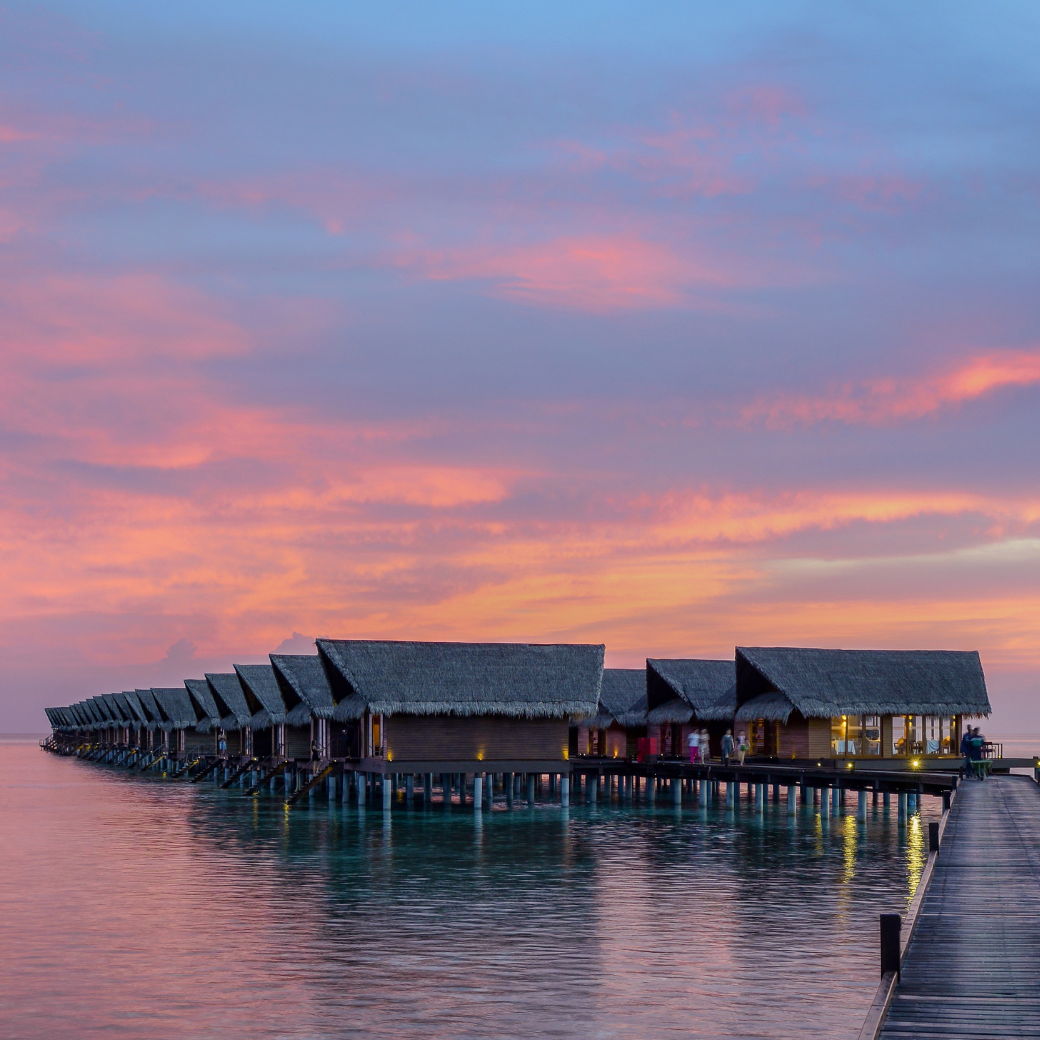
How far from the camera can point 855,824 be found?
46781 mm

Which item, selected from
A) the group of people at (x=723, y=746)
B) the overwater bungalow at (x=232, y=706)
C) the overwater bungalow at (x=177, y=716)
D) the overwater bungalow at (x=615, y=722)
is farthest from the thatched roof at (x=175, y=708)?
the group of people at (x=723, y=746)

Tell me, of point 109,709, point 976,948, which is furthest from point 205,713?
point 976,948

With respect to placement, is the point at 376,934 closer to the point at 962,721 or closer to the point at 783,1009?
the point at 783,1009

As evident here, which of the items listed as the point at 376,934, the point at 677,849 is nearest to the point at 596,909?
the point at 376,934

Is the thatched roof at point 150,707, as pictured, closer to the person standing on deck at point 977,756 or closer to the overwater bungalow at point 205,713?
the overwater bungalow at point 205,713

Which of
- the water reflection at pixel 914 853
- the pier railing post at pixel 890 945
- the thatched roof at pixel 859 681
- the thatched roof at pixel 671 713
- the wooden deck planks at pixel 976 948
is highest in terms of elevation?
the thatched roof at pixel 859 681

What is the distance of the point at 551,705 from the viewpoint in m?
51.4

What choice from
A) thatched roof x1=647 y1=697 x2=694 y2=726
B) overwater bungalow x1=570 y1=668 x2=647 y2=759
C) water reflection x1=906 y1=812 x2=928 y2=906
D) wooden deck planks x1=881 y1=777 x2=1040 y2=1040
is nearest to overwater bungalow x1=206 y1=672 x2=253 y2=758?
overwater bungalow x1=570 y1=668 x2=647 y2=759

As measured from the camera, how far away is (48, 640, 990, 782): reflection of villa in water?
50.3 metres

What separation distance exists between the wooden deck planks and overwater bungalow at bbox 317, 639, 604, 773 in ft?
82.9

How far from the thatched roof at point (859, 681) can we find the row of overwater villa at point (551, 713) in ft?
0.23

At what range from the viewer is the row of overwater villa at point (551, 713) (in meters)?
50.4

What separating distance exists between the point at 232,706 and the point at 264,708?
9023 millimetres

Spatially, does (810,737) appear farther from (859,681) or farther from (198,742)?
(198,742)
